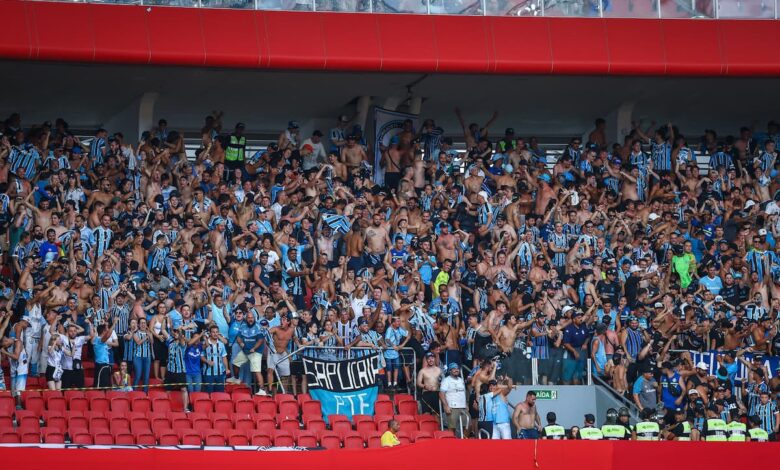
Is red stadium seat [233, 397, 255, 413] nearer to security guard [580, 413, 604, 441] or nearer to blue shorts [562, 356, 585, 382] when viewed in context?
security guard [580, 413, 604, 441]

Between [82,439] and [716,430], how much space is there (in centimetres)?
883

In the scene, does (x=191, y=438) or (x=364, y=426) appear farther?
(x=364, y=426)

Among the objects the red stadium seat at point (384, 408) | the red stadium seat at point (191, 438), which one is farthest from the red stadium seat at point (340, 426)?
the red stadium seat at point (191, 438)

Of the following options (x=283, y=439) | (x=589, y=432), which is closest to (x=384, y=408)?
(x=283, y=439)

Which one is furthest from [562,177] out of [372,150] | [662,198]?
[372,150]

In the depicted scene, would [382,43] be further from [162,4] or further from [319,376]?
[319,376]

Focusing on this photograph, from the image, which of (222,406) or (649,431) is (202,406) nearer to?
(222,406)

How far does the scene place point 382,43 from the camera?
81.3 feet

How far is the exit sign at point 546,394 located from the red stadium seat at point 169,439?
220 inches

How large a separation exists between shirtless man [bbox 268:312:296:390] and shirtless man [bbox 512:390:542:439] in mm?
3326

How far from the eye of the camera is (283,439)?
Answer: 63.4ft

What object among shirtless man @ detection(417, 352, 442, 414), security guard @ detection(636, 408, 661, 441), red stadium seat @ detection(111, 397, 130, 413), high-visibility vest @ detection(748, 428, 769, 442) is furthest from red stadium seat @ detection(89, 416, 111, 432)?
high-visibility vest @ detection(748, 428, 769, 442)

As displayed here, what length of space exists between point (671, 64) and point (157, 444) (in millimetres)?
11717

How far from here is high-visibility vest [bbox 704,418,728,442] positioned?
2066 cm
